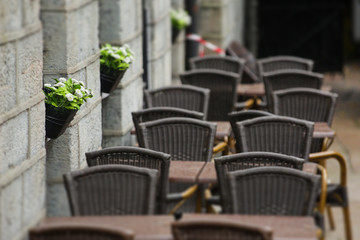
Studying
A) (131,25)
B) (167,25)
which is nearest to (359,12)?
(167,25)

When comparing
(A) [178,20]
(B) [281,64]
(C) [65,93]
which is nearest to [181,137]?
(C) [65,93]

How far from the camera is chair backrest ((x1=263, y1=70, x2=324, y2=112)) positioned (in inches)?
381

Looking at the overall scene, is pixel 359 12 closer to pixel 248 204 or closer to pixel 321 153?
pixel 321 153

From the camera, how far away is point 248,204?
5.59 metres

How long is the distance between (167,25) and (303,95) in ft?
11.1

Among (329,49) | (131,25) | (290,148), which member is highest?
(131,25)

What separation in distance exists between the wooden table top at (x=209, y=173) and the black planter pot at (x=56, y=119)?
989 millimetres

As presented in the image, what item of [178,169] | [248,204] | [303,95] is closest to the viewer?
[248,204]

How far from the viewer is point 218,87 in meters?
9.83

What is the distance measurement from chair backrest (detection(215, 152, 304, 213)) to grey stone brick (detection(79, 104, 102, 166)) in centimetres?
136

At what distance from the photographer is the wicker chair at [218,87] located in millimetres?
9766

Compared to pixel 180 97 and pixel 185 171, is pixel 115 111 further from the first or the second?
pixel 185 171

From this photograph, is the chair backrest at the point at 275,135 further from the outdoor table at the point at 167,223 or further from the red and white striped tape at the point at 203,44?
the red and white striped tape at the point at 203,44

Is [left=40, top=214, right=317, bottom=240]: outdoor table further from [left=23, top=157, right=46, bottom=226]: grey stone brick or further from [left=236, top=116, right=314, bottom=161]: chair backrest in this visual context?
[left=236, top=116, right=314, bottom=161]: chair backrest
